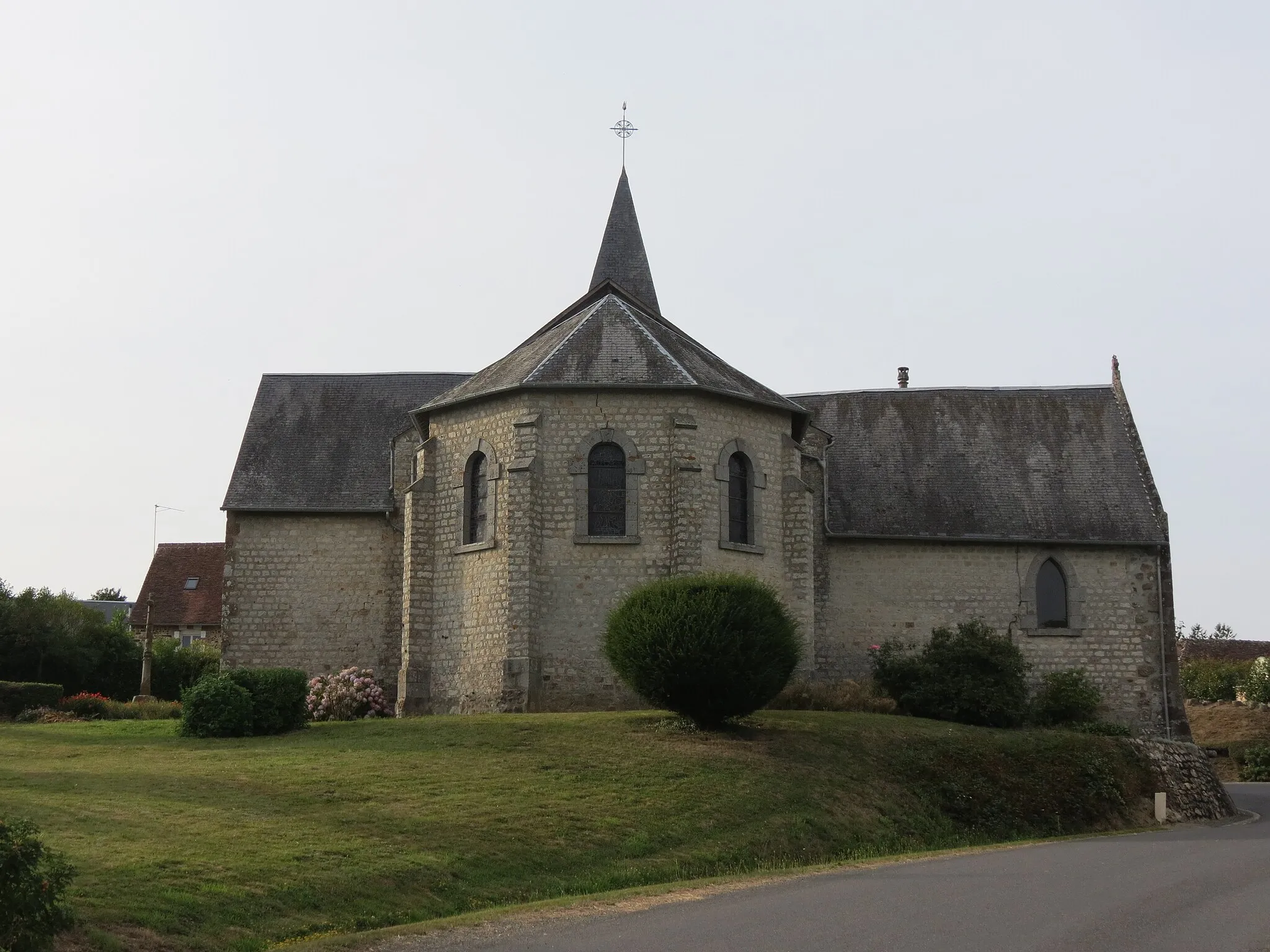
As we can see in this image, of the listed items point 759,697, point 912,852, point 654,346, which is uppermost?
point 654,346

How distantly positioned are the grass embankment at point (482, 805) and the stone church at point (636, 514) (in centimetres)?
339

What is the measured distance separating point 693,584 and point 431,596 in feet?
25.1

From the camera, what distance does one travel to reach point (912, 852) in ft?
58.8

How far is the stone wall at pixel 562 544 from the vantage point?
2508 cm

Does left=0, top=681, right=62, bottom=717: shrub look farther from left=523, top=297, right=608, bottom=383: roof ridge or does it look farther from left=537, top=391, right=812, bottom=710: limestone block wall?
left=523, top=297, right=608, bottom=383: roof ridge

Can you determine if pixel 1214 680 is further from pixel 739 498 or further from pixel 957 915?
pixel 957 915

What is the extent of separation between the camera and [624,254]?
114 ft

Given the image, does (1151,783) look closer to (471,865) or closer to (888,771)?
(888,771)

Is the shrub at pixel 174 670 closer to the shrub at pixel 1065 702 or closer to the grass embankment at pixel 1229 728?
the shrub at pixel 1065 702

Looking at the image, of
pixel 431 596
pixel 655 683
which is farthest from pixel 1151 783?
pixel 431 596

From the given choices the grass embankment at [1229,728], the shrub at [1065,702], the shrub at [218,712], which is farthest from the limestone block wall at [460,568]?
the grass embankment at [1229,728]

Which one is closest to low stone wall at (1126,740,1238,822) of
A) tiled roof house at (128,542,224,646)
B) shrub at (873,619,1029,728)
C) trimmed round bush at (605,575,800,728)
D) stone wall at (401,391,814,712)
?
shrub at (873,619,1029,728)

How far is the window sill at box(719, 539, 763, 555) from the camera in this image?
25781mm

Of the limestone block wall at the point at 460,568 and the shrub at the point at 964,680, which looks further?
the shrub at the point at 964,680
